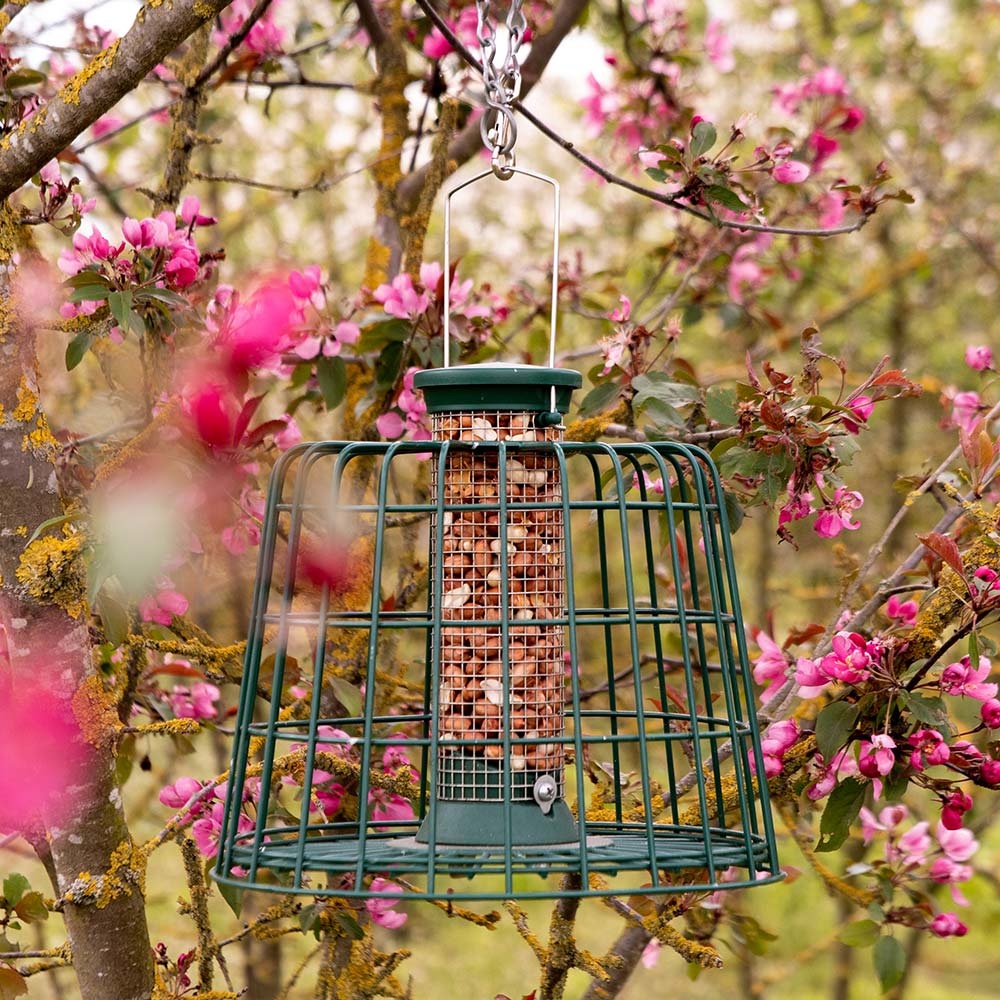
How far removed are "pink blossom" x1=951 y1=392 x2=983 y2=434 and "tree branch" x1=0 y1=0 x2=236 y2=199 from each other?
218cm

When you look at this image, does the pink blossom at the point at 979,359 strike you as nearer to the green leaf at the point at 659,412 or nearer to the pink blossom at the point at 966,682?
the green leaf at the point at 659,412

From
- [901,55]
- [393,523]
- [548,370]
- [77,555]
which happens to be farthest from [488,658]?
[901,55]

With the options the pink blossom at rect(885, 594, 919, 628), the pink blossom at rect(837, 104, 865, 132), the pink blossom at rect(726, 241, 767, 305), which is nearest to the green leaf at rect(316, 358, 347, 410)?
the pink blossom at rect(885, 594, 919, 628)

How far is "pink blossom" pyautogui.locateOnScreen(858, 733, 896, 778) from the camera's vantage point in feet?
8.70

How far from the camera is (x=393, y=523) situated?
3.63 meters

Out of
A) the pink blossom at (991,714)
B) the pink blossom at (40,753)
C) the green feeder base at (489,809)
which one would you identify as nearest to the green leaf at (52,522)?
the pink blossom at (40,753)

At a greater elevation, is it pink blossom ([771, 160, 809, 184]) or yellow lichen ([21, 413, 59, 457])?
pink blossom ([771, 160, 809, 184])

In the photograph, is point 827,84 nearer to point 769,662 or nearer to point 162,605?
point 769,662

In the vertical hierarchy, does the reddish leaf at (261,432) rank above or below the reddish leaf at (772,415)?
above

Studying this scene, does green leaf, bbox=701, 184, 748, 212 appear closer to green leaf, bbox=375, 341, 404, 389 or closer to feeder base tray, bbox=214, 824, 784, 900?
green leaf, bbox=375, 341, 404, 389

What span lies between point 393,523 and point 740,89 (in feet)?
23.0

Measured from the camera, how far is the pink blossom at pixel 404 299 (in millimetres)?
3449

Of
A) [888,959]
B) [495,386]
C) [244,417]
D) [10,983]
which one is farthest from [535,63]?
[10,983]

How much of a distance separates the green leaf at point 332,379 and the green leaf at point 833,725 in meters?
1.51
